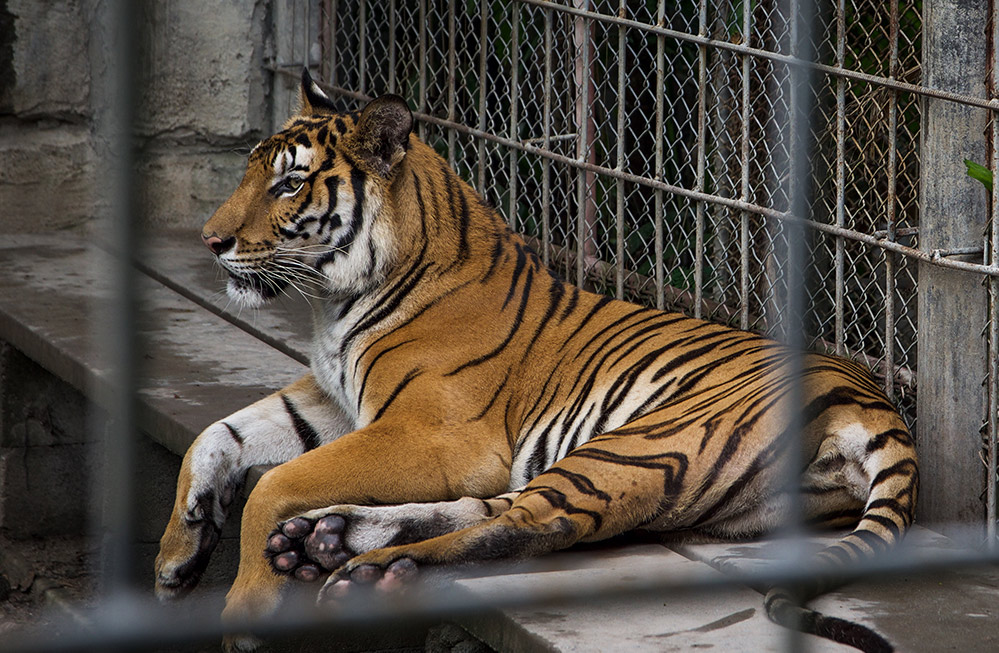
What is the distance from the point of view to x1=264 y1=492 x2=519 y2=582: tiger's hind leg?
2.53 metres

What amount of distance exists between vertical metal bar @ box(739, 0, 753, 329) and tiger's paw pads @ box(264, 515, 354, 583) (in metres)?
1.35

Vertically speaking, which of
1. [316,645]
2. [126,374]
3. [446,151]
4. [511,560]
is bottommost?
[316,645]

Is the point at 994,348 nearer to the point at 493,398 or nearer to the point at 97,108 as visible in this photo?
the point at 493,398

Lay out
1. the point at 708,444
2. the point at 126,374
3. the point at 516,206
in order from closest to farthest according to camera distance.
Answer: the point at 126,374
the point at 708,444
the point at 516,206

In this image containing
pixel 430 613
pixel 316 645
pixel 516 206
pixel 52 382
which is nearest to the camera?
pixel 430 613

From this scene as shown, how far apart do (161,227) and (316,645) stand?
2.61 m

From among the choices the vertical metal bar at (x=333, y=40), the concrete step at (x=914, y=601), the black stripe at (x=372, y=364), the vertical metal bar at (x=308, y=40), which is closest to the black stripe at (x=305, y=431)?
the black stripe at (x=372, y=364)

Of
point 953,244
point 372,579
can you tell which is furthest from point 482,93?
point 372,579

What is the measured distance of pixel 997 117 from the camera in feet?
8.59

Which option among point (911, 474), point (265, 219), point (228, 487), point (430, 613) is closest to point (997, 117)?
point (911, 474)

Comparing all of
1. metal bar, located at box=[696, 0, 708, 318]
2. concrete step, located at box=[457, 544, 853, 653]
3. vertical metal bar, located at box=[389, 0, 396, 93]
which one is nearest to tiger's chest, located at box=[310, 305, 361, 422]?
concrete step, located at box=[457, 544, 853, 653]

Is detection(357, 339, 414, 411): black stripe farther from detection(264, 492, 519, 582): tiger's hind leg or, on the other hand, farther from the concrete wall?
the concrete wall

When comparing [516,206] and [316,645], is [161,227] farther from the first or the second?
[316,645]

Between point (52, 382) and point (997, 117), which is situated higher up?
point (997, 117)
